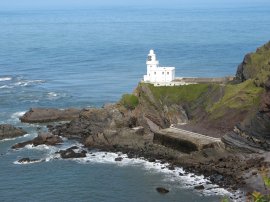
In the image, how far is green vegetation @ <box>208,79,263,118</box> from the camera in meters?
65.8

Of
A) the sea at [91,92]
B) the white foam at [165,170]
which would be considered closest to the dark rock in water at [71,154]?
the white foam at [165,170]

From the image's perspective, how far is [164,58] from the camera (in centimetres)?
14550

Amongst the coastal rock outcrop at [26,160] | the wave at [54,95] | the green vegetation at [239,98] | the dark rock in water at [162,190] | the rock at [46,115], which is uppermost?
the green vegetation at [239,98]

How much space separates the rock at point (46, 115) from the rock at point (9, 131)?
7547 millimetres

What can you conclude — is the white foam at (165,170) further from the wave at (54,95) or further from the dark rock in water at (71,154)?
the wave at (54,95)

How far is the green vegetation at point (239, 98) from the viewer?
216ft

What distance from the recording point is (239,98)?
2650 inches

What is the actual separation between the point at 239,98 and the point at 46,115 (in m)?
32.3

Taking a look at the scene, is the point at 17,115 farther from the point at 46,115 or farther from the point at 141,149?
the point at 141,149

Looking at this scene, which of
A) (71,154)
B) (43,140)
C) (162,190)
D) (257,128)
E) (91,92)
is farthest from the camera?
(91,92)

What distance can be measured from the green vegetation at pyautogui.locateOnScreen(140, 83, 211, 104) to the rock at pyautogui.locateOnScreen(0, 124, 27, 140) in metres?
19.5

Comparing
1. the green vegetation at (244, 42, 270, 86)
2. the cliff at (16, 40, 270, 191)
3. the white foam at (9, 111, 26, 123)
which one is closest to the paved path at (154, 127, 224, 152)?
the cliff at (16, 40, 270, 191)

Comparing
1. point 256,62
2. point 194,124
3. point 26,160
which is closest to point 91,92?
point 194,124

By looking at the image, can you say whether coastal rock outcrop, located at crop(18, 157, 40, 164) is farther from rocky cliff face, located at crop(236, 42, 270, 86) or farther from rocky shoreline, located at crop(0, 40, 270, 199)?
rocky cliff face, located at crop(236, 42, 270, 86)
